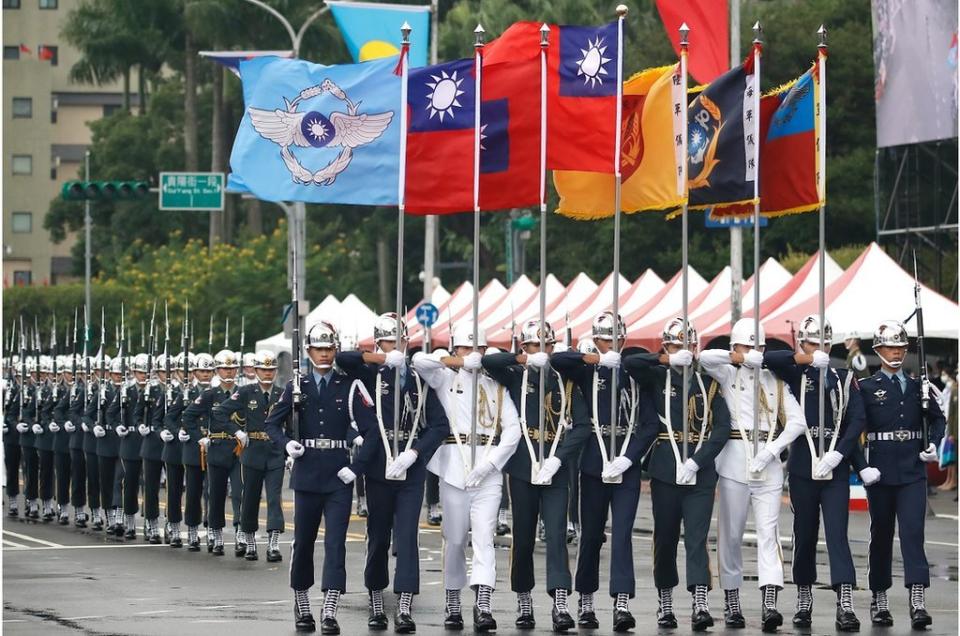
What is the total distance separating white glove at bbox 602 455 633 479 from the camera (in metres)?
14.4

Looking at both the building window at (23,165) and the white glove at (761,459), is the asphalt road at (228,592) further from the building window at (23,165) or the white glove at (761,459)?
the building window at (23,165)

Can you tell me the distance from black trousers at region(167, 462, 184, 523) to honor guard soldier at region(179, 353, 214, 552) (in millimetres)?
89

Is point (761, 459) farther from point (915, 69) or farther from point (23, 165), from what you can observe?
point (23, 165)

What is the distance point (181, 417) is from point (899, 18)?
15.8m

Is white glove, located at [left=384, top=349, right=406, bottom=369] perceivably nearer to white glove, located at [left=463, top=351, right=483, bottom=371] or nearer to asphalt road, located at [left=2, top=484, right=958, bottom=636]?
white glove, located at [left=463, top=351, right=483, bottom=371]

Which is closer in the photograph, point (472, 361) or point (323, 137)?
point (472, 361)

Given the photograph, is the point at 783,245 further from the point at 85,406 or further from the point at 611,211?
the point at 611,211

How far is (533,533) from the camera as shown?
14.6 meters

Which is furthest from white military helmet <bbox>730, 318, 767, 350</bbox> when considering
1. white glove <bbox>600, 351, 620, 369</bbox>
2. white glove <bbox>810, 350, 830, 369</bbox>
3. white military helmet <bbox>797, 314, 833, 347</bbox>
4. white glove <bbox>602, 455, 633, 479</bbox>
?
white glove <bbox>602, 455, 633, 479</bbox>

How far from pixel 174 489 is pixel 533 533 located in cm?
832

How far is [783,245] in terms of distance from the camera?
2066 inches

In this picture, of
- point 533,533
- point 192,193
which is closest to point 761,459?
point 533,533

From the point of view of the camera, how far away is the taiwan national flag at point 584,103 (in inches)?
641

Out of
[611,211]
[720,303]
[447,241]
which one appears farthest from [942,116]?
[447,241]
